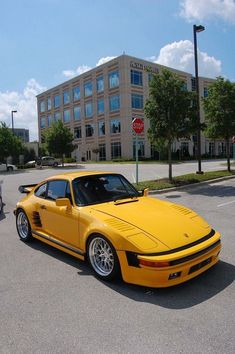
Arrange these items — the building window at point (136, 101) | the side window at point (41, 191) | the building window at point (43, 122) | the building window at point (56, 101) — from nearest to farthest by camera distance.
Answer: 1. the side window at point (41, 191)
2. the building window at point (136, 101)
3. the building window at point (56, 101)
4. the building window at point (43, 122)

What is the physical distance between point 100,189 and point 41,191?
144cm

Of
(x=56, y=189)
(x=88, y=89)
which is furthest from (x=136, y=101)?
(x=56, y=189)

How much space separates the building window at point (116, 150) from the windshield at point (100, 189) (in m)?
51.5

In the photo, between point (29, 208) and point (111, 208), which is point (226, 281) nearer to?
point (111, 208)

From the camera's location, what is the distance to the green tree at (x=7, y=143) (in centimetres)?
3891

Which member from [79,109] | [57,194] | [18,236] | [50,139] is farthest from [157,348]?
[79,109]

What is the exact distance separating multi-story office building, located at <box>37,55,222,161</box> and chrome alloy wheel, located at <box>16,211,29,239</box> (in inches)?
1866

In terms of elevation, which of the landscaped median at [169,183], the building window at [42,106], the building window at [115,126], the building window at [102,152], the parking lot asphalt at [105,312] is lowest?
the parking lot asphalt at [105,312]

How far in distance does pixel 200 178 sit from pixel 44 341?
15.4 m

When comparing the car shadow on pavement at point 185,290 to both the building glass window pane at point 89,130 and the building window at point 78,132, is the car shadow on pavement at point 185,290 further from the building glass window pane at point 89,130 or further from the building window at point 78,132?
the building window at point 78,132

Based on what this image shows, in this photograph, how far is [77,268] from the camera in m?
5.18

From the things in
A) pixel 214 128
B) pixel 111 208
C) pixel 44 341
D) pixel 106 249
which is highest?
pixel 214 128

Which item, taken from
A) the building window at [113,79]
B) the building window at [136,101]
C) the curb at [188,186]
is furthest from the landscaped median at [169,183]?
the building window at [113,79]

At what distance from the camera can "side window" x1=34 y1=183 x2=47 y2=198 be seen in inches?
251
